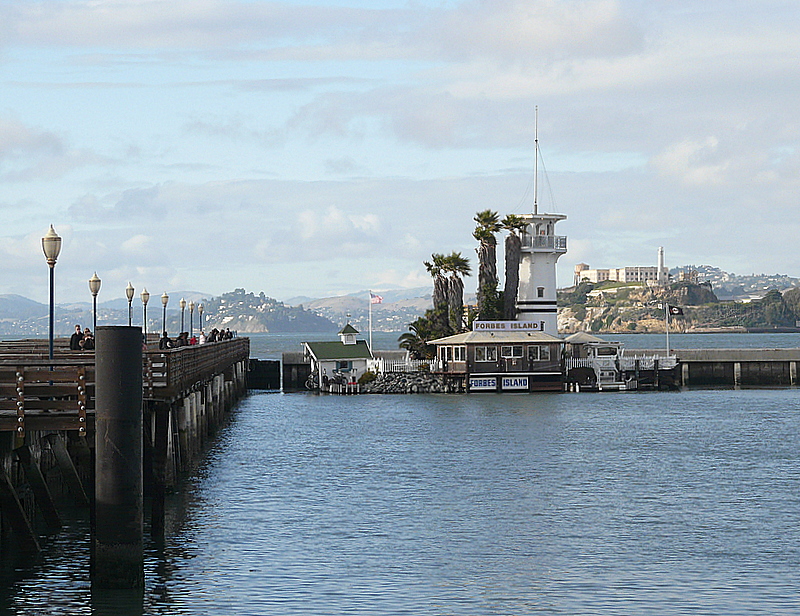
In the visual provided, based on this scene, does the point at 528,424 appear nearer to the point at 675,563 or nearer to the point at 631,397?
the point at 631,397

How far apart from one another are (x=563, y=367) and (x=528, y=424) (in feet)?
67.7

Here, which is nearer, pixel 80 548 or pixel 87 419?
pixel 87 419

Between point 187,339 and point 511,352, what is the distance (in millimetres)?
27004

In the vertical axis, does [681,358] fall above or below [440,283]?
below

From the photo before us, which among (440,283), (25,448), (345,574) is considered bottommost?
(345,574)

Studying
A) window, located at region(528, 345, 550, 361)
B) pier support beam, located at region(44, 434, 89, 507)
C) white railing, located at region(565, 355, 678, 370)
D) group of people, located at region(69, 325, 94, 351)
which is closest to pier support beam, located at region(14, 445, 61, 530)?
pier support beam, located at region(44, 434, 89, 507)

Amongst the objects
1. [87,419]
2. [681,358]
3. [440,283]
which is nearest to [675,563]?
[87,419]

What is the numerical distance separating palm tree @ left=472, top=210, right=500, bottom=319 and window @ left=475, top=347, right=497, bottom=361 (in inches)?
284

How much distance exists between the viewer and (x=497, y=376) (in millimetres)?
72875

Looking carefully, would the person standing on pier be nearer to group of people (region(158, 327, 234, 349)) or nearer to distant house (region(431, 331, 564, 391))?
group of people (region(158, 327, 234, 349))

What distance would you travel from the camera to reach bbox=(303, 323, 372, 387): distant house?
253ft

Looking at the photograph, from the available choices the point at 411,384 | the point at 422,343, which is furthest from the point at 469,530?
the point at 422,343

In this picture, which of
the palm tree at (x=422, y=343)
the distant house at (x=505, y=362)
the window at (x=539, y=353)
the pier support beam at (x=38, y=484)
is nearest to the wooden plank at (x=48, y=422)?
the pier support beam at (x=38, y=484)

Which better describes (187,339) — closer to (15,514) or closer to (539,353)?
(539,353)
